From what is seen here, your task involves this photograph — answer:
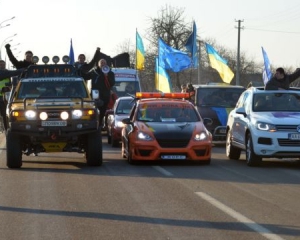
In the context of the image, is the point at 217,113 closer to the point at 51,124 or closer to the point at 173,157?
the point at 173,157

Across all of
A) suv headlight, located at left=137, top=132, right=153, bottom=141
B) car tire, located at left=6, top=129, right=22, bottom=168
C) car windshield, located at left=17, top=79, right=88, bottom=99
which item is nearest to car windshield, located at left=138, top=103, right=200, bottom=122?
suv headlight, located at left=137, top=132, right=153, bottom=141

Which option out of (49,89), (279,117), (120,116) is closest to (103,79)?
(120,116)

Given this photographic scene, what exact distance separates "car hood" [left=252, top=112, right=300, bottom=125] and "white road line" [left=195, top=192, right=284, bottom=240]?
4.87 m

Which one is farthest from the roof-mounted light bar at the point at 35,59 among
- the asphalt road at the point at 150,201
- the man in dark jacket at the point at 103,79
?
the man in dark jacket at the point at 103,79

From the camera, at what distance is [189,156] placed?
17453mm

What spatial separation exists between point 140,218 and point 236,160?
30.4ft

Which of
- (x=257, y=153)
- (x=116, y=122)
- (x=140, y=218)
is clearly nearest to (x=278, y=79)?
(x=257, y=153)

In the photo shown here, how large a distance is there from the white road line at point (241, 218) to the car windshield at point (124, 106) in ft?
42.1

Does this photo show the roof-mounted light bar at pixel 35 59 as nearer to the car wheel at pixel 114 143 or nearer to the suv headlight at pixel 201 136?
the car wheel at pixel 114 143

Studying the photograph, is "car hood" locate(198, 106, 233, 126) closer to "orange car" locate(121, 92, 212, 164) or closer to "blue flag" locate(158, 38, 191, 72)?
"orange car" locate(121, 92, 212, 164)

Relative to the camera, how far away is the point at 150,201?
1184 cm

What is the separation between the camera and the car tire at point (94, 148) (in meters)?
17.0

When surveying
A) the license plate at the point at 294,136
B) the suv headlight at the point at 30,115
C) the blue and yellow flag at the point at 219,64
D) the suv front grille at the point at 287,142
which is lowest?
the suv front grille at the point at 287,142

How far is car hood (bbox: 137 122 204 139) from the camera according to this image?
57.4 ft
